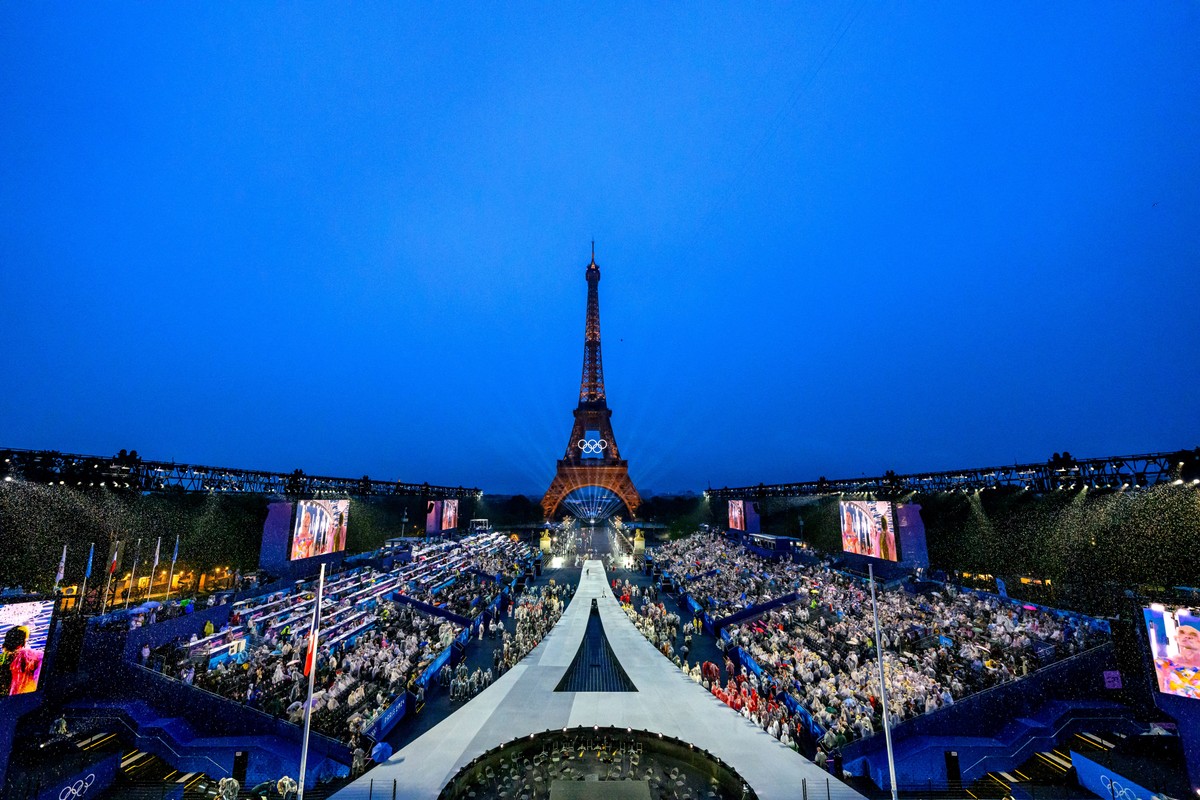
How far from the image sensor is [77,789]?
10.8m

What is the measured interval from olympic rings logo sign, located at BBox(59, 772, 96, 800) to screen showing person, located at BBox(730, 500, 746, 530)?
47939 millimetres

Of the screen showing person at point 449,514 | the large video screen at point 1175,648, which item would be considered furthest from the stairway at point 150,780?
the screen showing person at point 449,514

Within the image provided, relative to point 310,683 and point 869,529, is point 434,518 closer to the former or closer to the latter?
point 869,529

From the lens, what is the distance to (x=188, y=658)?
1602 centimetres

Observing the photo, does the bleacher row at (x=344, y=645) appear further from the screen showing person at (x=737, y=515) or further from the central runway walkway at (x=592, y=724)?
the screen showing person at (x=737, y=515)

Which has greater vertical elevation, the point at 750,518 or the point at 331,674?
the point at 750,518

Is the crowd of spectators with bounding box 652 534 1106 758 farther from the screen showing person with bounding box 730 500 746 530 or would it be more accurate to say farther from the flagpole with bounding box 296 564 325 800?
the screen showing person with bounding box 730 500 746 530

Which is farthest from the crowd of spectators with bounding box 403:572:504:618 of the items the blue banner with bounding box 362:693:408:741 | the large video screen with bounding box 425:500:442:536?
the large video screen with bounding box 425:500:442:536

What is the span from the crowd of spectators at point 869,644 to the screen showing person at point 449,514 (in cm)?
3191

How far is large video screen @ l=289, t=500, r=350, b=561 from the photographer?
28.3m

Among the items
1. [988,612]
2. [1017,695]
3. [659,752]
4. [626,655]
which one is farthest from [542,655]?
[988,612]

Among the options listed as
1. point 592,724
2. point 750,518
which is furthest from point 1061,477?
point 750,518

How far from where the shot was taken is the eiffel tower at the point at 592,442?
63.0 meters

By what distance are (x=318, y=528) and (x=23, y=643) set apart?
20.9m
